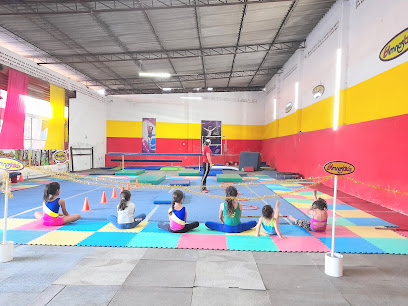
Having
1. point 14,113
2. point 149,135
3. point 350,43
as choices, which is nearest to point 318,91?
point 350,43

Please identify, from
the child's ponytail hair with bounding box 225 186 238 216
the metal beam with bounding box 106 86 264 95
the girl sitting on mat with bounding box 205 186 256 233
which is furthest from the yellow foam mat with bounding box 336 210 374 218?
the metal beam with bounding box 106 86 264 95

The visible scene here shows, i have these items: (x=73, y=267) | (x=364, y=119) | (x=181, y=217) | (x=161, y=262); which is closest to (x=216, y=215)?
(x=181, y=217)

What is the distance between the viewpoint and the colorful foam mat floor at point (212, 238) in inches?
169

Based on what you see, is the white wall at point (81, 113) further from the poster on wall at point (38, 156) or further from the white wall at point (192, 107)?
the white wall at point (192, 107)

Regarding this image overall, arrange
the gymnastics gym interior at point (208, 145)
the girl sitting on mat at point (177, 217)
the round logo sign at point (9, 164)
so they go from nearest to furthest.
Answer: the gymnastics gym interior at point (208, 145)
the round logo sign at point (9, 164)
the girl sitting on mat at point (177, 217)

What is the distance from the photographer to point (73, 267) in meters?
3.51

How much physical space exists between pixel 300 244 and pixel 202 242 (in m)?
1.65

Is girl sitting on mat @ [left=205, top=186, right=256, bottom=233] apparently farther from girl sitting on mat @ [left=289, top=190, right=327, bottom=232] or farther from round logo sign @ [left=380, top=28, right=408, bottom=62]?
round logo sign @ [left=380, top=28, right=408, bottom=62]

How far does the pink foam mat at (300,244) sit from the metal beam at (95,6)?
7680 mm

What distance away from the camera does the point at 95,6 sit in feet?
30.3

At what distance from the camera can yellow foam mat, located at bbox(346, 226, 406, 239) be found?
16.0 ft

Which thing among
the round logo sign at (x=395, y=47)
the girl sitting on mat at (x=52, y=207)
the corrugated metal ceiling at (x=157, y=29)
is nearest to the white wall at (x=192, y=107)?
the corrugated metal ceiling at (x=157, y=29)

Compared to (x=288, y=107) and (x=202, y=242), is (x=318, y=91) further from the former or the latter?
(x=202, y=242)

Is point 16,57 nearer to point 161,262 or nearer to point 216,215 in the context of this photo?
point 216,215
